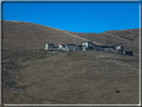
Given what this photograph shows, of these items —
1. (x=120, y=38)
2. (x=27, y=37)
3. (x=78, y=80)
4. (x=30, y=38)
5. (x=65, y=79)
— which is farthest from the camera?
(x=120, y=38)

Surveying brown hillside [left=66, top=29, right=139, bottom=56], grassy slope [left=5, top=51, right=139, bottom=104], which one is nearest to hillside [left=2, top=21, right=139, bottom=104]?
grassy slope [left=5, top=51, right=139, bottom=104]

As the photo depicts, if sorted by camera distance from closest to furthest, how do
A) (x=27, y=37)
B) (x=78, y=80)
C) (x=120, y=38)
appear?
(x=78, y=80) < (x=27, y=37) < (x=120, y=38)

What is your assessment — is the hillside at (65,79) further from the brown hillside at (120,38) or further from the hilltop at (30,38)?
the brown hillside at (120,38)

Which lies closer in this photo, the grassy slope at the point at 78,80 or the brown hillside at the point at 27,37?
the grassy slope at the point at 78,80

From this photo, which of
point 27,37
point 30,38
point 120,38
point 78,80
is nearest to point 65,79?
point 78,80

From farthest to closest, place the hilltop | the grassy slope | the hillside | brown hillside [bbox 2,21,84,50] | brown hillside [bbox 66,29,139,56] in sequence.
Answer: brown hillside [bbox 66,29,139,56], the hilltop, brown hillside [bbox 2,21,84,50], the grassy slope, the hillside

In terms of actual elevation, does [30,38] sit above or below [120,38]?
below

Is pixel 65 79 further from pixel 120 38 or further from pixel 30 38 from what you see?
pixel 120 38

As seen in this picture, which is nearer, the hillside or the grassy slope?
the hillside

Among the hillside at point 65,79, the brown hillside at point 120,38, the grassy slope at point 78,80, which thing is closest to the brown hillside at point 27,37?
the hillside at point 65,79

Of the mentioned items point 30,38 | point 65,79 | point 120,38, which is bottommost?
point 65,79

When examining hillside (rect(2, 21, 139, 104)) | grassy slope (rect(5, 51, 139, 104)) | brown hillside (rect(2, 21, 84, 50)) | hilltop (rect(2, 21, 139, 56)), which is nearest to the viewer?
hillside (rect(2, 21, 139, 104))

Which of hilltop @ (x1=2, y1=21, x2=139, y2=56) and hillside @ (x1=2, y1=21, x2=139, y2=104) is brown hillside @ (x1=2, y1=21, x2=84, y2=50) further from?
hillside @ (x1=2, y1=21, x2=139, y2=104)
